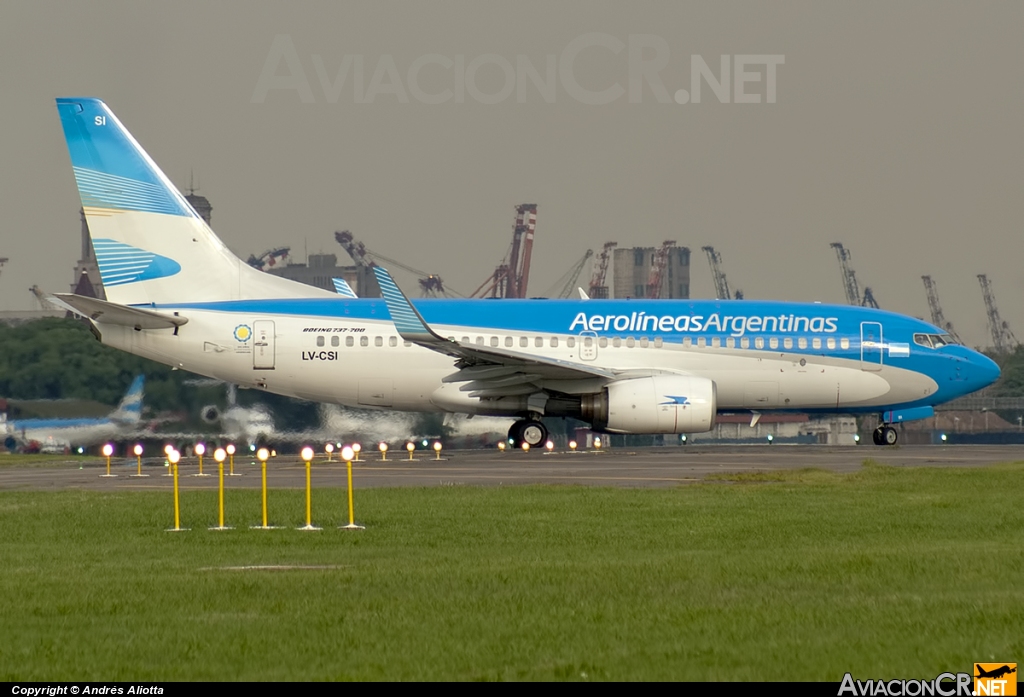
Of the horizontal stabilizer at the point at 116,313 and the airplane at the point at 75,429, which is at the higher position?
the horizontal stabilizer at the point at 116,313

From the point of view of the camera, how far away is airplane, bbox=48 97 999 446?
34.9 meters

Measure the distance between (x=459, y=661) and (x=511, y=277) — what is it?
160 metres

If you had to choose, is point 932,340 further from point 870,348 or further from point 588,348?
point 588,348

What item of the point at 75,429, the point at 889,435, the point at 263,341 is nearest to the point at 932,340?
the point at 889,435

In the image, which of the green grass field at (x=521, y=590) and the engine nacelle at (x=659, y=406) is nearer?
the green grass field at (x=521, y=590)

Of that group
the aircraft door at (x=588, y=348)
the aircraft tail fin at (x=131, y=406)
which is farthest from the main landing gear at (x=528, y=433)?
the aircraft tail fin at (x=131, y=406)

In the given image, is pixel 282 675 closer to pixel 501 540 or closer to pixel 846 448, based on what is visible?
pixel 501 540

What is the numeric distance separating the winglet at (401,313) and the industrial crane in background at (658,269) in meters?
134

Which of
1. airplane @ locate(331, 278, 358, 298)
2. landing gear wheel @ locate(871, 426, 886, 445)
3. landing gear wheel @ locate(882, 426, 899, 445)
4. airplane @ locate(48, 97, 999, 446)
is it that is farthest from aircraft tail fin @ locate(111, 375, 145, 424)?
landing gear wheel @ locate(882, 426, 899, 445)

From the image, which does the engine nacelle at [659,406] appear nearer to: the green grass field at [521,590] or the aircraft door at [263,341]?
the aircraft door at [263,341]

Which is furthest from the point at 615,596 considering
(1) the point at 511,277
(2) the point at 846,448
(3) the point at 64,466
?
(1) the point at 511,277

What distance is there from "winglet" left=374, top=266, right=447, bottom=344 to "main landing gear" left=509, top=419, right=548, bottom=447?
4653 mm

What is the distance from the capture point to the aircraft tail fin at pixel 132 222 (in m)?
34.9

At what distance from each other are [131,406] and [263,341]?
524cm
